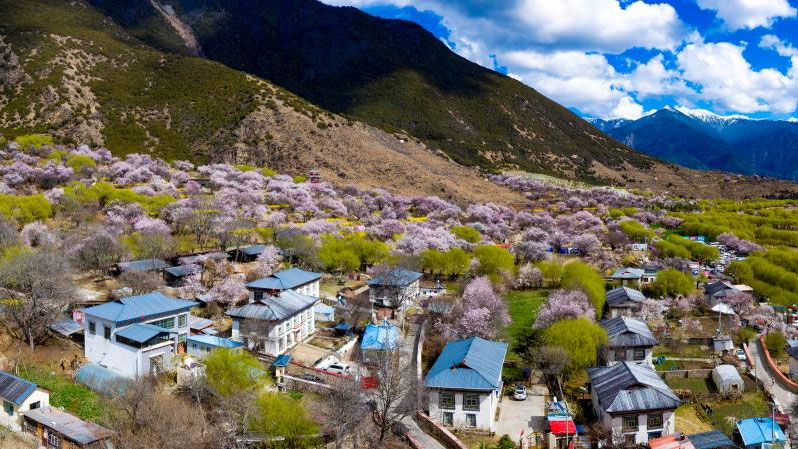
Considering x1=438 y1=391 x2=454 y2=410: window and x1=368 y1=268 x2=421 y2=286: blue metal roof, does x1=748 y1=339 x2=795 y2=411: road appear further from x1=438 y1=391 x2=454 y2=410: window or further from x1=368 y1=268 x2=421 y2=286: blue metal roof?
x1=368 y1=268 x2=421 y2=286: blue metal roof

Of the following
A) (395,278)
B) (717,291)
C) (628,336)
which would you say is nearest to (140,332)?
(395,278)

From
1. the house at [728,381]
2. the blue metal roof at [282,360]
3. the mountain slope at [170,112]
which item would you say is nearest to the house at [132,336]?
the blue metal roof at [282,360]

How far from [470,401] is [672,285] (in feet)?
101

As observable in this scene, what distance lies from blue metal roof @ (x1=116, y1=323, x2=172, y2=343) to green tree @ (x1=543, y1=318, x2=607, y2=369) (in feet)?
70.9

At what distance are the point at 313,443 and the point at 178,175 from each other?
6133cm

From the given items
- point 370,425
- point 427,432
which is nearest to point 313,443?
point 370,425

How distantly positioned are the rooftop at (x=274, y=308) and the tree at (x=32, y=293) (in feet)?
31.0

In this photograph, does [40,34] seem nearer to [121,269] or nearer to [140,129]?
[140,129]

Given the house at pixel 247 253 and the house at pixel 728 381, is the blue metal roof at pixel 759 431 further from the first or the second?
the house at pixel 247 253

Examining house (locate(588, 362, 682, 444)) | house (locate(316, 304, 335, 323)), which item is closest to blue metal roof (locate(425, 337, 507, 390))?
house (locate(588, 362, 682, 444))

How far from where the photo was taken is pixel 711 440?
24891mm

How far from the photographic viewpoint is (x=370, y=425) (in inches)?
977

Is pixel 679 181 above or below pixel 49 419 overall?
above

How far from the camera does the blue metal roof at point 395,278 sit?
43.1 meters
